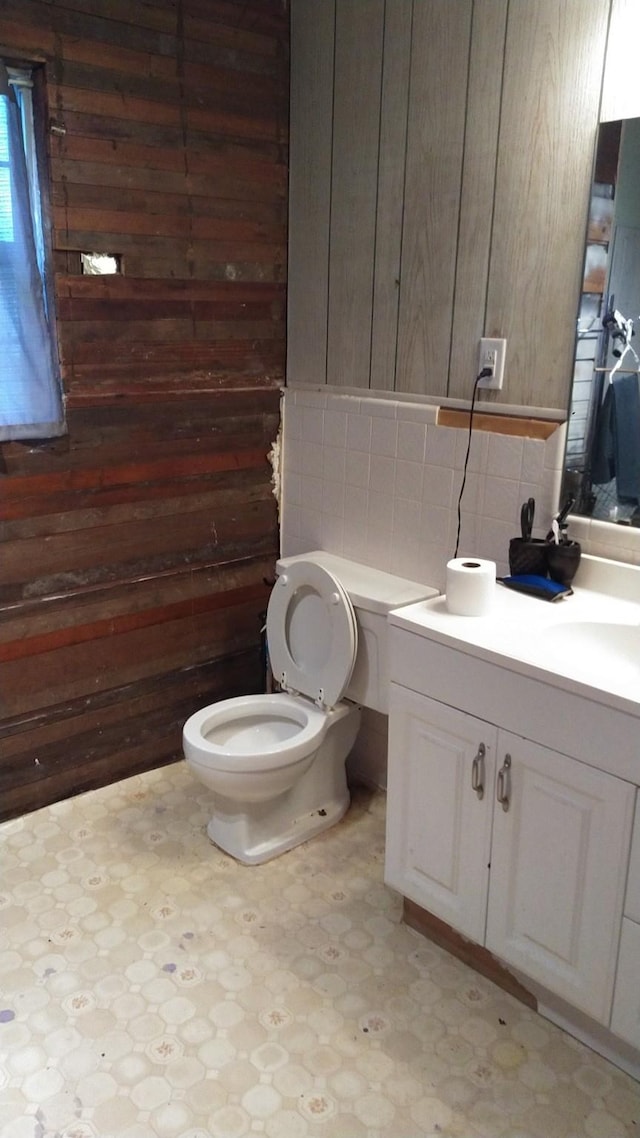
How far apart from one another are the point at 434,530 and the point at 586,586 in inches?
19.7

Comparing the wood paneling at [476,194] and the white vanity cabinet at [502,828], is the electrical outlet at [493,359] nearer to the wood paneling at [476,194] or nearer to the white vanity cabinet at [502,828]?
the wood paneling at [476,194]

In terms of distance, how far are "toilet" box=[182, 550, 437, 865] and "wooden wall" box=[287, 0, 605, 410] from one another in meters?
0.61

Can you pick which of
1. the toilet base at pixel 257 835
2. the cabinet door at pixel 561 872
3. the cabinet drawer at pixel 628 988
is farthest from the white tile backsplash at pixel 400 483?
the cabinet drawer at pixel 628 988

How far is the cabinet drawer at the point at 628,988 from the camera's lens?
1.61 metres

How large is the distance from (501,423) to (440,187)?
64 centimetres

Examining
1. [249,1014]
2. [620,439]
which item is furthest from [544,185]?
[249,1014]

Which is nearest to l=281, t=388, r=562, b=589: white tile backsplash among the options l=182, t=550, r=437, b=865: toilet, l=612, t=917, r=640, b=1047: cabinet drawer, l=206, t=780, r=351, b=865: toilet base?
l=182, t=550, r=437, b=865: toilet

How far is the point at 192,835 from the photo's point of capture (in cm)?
→ 252

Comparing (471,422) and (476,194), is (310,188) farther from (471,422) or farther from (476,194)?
(471,422)

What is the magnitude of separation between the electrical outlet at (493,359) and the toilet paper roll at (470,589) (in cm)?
55

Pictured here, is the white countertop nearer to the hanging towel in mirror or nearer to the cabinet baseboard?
the hanging towel in mirror

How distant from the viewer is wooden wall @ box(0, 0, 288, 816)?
234 cm

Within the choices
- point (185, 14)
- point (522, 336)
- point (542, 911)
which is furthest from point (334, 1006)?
point (185, 14)

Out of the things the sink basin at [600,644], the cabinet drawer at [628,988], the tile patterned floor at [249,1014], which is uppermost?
the sink basin at [600,644]
